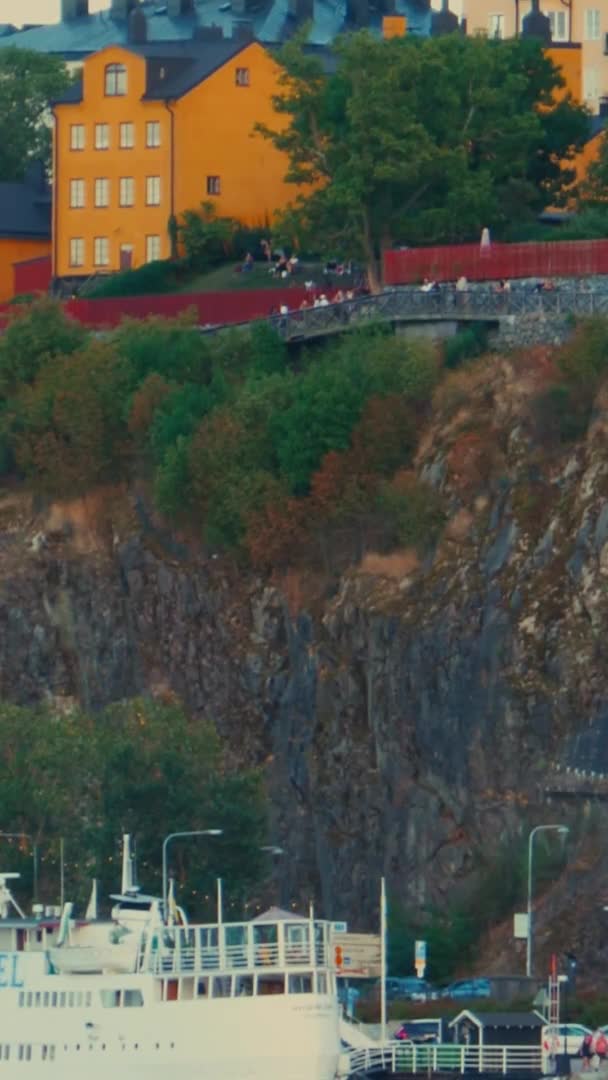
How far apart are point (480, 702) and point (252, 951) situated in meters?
27.6

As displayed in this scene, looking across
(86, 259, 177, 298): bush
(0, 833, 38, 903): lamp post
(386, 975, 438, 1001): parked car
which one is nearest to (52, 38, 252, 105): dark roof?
(86, 259, 177, 298): bush

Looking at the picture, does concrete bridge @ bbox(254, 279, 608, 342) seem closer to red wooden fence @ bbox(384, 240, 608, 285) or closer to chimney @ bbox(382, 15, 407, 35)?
red wooden fence @ bbox(384, 240, 608, 285)

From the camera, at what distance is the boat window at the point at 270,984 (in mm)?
124562

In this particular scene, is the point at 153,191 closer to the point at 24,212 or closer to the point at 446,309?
the point at 24,212

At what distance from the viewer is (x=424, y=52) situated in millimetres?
175125

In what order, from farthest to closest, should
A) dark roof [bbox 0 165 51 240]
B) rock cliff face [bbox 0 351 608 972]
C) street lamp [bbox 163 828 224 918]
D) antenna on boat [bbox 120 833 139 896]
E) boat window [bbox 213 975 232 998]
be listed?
dark roof [bbox 0 165 51 240] → rock cliff face [bbox 0 351 608 972] → street lamp [bbox 163 828 224 918] → antenna on boat [bbox 120 833 139 896] → boat window [bbox 213 975 232 998]

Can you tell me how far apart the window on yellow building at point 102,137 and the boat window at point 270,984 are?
6735 cm

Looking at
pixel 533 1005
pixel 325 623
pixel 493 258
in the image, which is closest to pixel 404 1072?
pixel 533 1005

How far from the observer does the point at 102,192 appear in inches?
7352

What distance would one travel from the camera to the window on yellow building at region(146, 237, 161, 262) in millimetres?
185125

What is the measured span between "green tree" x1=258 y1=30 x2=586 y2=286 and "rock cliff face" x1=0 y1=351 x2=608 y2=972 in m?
15.4

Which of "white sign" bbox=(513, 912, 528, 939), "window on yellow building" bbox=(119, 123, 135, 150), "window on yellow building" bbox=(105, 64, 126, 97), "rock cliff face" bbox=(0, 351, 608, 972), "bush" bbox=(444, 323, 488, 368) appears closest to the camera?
"white sign" bbox=(513, 912, 528, 939)

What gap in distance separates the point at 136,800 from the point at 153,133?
43.9 meters

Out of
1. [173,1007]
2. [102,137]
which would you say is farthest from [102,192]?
[173,1007]
